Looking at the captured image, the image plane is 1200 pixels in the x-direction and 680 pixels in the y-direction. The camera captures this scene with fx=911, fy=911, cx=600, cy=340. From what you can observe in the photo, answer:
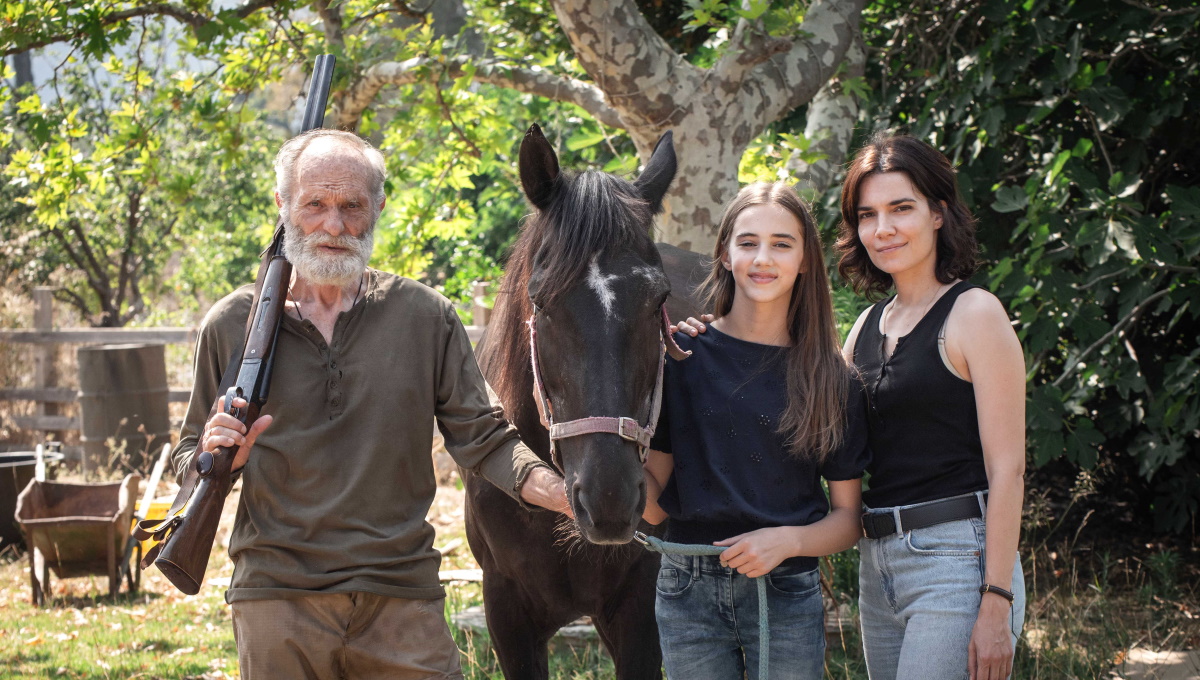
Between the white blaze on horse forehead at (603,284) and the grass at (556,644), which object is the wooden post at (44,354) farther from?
the white blaze on horse forehead at (603,284)

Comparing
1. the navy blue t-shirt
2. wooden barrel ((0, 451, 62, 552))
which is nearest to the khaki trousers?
the navy blue t-shirt

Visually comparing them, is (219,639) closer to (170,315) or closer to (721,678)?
(721,678)

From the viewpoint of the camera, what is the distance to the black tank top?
197 centimetres

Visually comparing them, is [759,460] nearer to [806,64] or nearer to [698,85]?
[698,85]

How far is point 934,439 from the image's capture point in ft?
6.51

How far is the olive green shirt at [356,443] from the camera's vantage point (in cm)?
207

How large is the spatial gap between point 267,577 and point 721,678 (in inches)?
40.8

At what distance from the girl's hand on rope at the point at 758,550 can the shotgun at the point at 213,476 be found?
1069 mm

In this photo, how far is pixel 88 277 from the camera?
12.1 metres

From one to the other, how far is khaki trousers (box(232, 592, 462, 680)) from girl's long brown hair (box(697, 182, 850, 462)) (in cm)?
97

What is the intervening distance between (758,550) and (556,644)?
9.62 feet

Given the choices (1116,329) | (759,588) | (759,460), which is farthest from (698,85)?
(759,588)

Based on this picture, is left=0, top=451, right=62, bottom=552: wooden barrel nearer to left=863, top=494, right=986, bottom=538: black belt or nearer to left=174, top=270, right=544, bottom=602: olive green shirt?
left=174, top=270, right=544, bottom=602: olive green shirt

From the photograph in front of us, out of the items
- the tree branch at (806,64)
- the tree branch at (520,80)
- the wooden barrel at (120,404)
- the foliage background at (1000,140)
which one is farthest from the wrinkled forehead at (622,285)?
the wooden barrel at (120,404)
